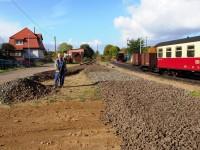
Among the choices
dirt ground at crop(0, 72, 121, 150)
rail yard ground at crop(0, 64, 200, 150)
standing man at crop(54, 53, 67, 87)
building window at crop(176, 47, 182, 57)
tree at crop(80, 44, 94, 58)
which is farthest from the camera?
tree at crop(80, 44, 94, 58)

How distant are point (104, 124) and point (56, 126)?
4.02 feet

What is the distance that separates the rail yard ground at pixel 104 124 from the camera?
8.02 m

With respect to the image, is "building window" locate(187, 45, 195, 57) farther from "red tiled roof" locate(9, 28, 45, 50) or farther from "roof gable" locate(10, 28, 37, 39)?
"roof gable" locate(10, 28, 37, 39)

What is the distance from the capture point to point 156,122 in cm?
944

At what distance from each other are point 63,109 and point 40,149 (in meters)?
5.25

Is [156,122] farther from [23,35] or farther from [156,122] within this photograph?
[23,35]

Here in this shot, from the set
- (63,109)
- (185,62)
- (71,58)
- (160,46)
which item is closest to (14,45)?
(71,58)

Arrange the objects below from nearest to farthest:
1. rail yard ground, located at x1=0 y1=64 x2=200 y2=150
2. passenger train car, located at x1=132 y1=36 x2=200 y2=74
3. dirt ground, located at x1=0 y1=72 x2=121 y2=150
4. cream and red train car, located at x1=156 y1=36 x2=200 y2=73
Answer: rail yard ground, located at x1=0 y1=64 x2=200 y2=150 → dirt ground, located at x1=0 y1=72 x2=121 y2=150 → cream and red train car, located at x1=156 y1=36 x2=200 y2=73 → passenger train car, located at x1=132 y1=36 x2=200 y2=74

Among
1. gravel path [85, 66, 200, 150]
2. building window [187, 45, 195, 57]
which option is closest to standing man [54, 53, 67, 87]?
gravel path [85, 66, 200, 150]

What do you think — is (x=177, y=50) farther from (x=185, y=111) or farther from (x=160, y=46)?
(x=185, y=111)

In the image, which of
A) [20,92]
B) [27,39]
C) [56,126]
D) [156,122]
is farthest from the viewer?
[27,39]

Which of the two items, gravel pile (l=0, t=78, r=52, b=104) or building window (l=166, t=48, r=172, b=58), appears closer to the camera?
gravel pile (l=0, t=78, r=52, b=104)

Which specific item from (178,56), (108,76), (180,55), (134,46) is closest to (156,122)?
(180,55)

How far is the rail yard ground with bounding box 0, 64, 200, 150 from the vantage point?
8023 mm
